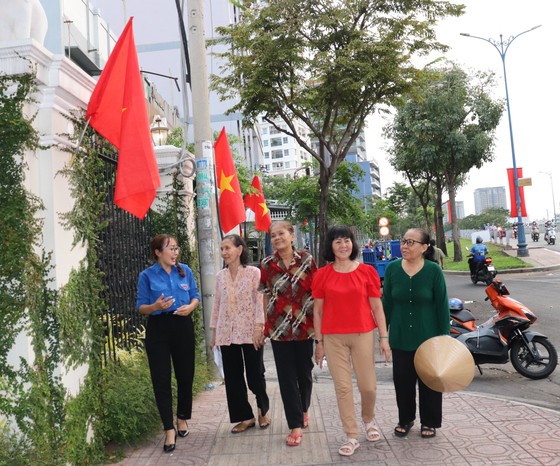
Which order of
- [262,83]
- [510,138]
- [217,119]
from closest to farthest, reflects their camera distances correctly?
1. [262,83]
2. [510,138]
3. [217,119]

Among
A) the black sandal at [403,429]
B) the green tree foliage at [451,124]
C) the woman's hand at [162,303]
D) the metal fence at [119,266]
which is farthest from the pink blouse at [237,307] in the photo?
the green tree foliage at [451,124]

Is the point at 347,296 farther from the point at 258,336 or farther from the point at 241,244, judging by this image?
the point at 241,244

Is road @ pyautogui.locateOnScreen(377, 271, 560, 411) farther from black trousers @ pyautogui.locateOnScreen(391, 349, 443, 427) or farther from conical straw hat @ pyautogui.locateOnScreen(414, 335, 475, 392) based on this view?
conical straw hat @ pyautogui.locateOnScreen(414, 335, 475, 392)

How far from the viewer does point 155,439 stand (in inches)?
192

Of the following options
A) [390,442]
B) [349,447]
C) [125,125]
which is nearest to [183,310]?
[125,125]

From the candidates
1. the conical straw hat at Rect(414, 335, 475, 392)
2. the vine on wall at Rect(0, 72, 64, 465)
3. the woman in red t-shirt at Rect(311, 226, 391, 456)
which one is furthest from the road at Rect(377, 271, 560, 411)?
the vine on wall at Rect(0, 72, 64, 465)

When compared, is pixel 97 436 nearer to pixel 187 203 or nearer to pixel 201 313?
pixel 201 313

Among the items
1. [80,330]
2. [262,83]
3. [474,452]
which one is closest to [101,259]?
[80,330]

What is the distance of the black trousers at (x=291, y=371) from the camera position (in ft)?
14.5

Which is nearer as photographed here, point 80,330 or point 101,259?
point 80,330

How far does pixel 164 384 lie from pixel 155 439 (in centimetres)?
63

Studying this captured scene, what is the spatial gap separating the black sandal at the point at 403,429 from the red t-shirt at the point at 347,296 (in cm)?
88

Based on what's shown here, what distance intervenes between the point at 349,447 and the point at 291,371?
69 cm

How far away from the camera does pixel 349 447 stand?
4.13 m
